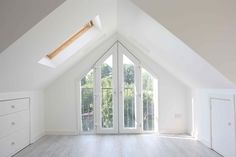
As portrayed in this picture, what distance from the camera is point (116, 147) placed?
485cm

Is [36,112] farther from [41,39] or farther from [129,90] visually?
[41,39]

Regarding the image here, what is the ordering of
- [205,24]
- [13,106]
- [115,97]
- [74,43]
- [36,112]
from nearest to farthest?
[205,24], [13,106], [74,43], [36,112], [115,97]

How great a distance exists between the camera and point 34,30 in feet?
9.77

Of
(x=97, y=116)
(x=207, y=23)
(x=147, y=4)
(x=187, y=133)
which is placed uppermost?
(x=147, y=4)

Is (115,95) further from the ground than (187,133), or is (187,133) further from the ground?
(115,95)

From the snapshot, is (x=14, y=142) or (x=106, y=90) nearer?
(x=14, y=142)

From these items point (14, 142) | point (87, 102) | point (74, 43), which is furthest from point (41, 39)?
point (87, 102)

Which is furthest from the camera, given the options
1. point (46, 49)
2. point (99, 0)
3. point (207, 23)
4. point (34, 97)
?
point (34, 97)

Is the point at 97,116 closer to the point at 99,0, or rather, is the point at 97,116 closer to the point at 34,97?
the point at 34,97

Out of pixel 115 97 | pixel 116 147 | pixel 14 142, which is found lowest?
pixel 116 147

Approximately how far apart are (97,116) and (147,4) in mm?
3681

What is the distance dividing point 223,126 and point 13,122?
3.34m

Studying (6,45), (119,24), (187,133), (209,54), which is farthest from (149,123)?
(6,45)

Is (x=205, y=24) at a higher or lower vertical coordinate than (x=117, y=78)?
higher
